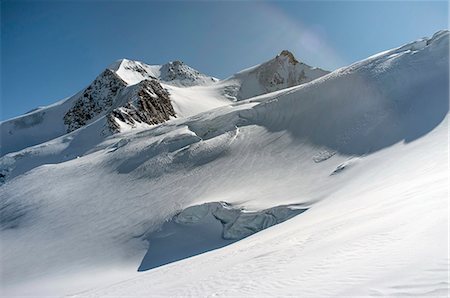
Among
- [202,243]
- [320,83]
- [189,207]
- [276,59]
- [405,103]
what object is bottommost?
[202,243]

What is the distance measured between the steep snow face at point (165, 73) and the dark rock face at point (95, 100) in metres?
8.71

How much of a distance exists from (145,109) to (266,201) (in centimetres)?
4311

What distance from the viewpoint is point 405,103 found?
1030 inches

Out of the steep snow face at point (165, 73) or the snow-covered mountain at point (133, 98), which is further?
the steep snow face at point (165, 73)

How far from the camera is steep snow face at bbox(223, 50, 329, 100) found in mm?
100144

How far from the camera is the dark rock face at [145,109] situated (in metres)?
55.4

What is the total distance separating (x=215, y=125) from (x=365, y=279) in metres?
30.7

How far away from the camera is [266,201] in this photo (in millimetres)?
21453

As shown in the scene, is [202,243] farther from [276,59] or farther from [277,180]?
[276,59]

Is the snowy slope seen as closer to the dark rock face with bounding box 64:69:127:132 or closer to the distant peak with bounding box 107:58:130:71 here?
the dark rock face with bounding box 64:69:127:132

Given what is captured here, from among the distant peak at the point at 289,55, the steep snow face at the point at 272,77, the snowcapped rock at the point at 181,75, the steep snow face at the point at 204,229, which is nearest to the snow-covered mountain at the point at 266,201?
the steep snow face at the point at 204,229

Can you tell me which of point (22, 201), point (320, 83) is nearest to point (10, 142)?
point (22, 201)

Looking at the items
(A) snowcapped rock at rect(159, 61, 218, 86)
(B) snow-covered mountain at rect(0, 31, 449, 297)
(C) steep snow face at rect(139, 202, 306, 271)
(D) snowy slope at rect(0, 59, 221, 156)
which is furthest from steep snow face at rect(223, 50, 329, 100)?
(C) steep snow face at rect(139, 202, 306, 271)

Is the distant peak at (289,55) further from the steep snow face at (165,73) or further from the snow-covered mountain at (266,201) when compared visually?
the snow-covered mountain at (266,201)
